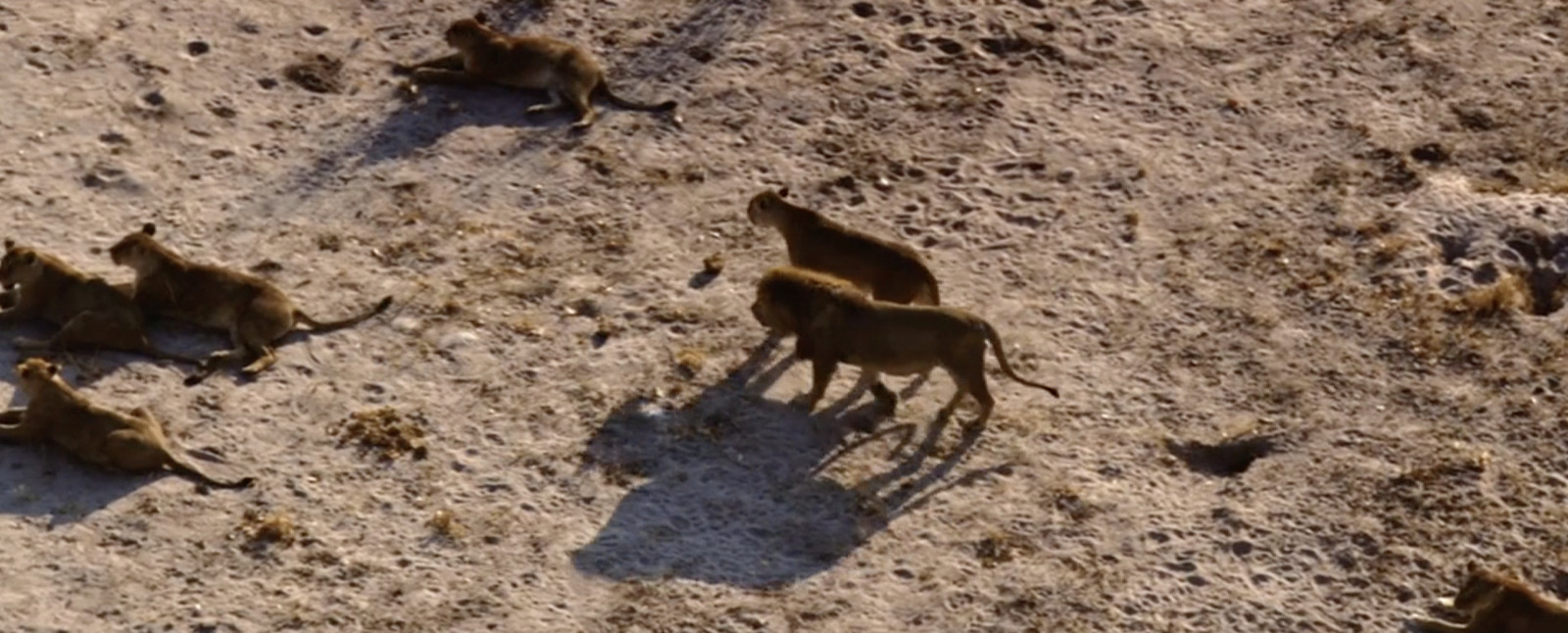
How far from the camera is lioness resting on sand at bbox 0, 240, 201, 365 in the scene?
40.1 feet

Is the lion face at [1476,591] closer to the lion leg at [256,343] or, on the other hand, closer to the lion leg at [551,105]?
the lion leg at [256,343]

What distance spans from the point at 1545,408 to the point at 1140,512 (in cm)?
210

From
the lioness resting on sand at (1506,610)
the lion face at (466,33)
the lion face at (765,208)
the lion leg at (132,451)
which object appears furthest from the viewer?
the lion face at (466,33)

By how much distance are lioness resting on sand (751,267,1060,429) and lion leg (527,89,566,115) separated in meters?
2.57

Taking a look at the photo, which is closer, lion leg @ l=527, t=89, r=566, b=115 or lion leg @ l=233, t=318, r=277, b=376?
lion leg @ l=233, t=318, r=277, b=376

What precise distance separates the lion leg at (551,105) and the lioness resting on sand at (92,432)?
3568 mm

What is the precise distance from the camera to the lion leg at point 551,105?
47.8 feet

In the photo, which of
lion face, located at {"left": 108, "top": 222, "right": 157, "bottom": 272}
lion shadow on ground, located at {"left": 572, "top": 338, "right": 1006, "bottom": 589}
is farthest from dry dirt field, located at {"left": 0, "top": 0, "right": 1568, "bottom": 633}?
lion face, located at {"left": 108, "top": 222, "right": 157, "bottom": 272}

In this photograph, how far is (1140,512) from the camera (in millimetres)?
11734

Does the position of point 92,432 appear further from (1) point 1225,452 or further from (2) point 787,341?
(1) point 1225,452

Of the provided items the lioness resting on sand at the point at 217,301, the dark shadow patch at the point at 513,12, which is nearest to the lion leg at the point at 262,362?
the lioness resting on sand at the point at 217,301

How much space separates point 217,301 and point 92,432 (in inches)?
46.8

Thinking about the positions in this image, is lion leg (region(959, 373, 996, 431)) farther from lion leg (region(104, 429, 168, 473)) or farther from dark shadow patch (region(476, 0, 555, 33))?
dark shadow patch (region(476, 0, 555, 33))

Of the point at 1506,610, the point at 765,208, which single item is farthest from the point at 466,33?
the point at 1506,610
